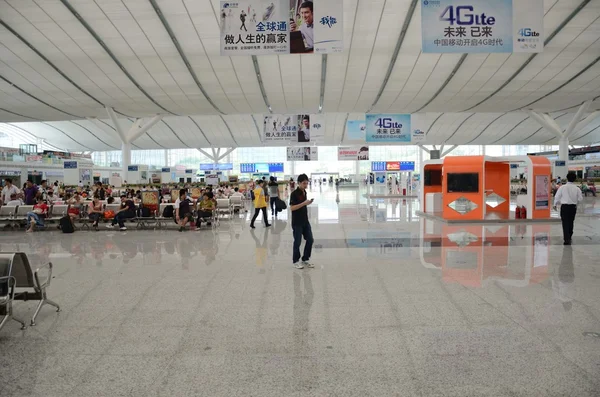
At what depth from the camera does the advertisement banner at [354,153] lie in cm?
3741

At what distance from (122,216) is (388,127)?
51.5 feet

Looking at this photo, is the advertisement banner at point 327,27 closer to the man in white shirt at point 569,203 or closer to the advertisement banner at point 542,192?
the man in white shirt at point 569,203

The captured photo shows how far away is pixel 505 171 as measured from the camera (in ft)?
62.0

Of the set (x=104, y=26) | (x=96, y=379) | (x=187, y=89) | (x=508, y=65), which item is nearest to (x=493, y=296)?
(x=96, y=379)

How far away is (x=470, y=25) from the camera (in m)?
9.05

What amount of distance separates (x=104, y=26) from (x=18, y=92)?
13816 mm

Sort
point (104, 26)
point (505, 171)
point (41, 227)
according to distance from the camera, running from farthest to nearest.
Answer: point (104, 26) → point (505, 171) → point (41, 227)

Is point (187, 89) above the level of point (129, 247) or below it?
above

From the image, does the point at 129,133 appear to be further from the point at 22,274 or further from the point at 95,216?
the point at 22,274

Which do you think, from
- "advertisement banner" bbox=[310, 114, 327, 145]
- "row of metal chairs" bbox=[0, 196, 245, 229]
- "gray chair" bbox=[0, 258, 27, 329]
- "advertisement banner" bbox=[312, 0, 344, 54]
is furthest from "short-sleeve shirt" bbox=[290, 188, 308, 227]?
"advertisement banner" bbox=[310, 114, 327, 145]

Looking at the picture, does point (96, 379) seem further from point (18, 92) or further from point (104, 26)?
point (18, 92)

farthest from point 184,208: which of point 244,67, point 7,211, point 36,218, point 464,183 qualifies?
point 244,67

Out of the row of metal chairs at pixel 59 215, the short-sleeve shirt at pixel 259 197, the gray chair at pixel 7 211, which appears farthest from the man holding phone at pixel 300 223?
the gray chair at pixel 7 211

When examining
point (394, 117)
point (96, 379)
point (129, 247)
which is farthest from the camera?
point (394, 117)
